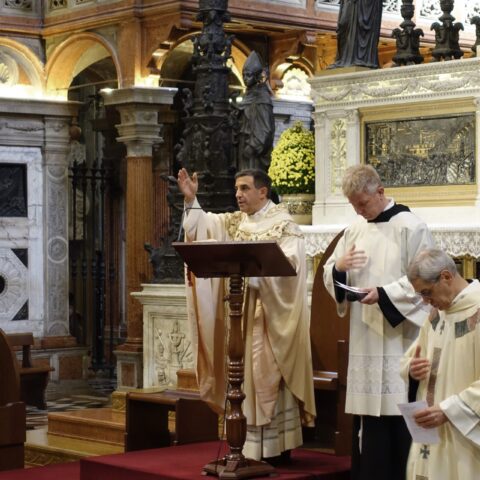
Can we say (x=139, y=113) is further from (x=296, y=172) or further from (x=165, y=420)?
(x=165, y=420)

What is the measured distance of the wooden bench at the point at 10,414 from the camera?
8.97 m

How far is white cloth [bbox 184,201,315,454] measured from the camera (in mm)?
7840

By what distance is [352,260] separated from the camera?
711 cm

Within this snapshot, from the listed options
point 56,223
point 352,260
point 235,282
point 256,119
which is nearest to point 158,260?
point 256,119

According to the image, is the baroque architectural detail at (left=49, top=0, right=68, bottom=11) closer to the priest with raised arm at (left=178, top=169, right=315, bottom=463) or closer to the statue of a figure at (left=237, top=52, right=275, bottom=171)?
the statue of a figure at (left=237, top=52, right=275, bottom=171)

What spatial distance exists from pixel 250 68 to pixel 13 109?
4734 millimetres

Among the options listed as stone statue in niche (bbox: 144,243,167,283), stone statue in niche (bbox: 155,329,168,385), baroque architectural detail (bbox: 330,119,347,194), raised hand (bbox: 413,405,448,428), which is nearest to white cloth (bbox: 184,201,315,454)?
raised hand (bbox: 413,405,448,428)

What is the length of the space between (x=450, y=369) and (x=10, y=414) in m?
3.85

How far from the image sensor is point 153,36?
51.0ft

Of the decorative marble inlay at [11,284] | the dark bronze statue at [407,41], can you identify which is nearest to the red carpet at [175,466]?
the dark bronze statue at [407,41]

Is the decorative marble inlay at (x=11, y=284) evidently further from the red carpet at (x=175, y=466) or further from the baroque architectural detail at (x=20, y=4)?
the red carpet at (x=175, y=466)

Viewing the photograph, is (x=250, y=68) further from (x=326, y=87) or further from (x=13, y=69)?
(x=13, y=69)

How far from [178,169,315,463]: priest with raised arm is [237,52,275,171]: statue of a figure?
14.3ft

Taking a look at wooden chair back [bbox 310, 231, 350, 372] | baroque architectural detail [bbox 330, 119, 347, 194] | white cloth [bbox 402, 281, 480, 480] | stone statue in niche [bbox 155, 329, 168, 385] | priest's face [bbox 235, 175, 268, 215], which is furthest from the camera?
stone statue in niche [bbox 155, 329, 168, 385]
